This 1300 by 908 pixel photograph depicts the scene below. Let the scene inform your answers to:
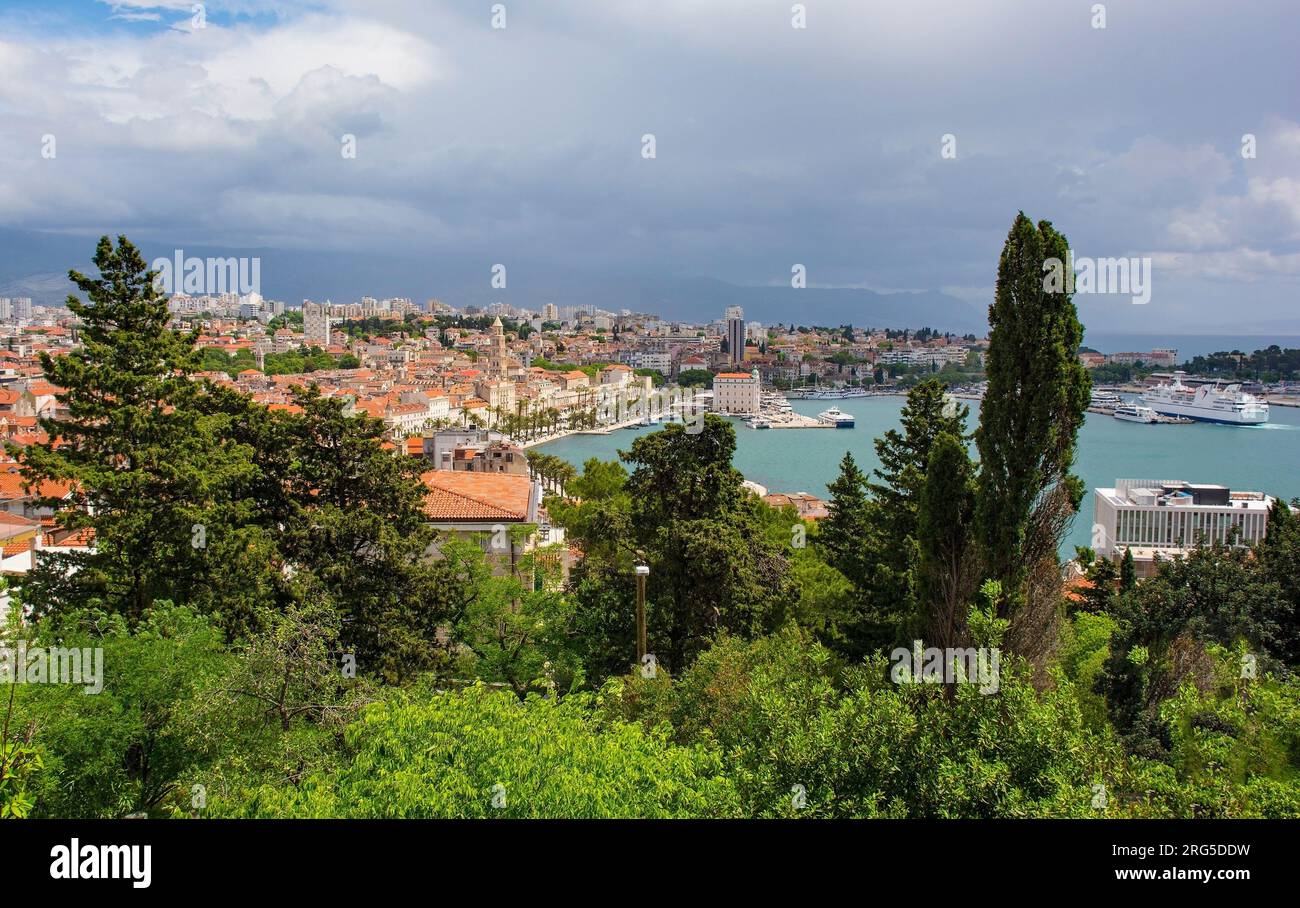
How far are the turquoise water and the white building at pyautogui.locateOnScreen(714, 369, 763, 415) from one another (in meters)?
5.12

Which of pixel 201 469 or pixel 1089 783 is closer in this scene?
pixel 1089 783

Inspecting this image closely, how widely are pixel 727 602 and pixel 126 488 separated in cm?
495

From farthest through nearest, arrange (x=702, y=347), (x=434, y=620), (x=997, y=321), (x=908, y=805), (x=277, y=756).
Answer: (x=702, y=347) < (x=434, y=620) < (x=997, y=321) < (x=277, y=756) < (x=908, y=805)

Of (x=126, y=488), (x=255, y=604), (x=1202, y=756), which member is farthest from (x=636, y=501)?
(x=1202, y=756)

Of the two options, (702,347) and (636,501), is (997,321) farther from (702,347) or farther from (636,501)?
(702,347)

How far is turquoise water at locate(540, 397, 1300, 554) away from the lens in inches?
1678

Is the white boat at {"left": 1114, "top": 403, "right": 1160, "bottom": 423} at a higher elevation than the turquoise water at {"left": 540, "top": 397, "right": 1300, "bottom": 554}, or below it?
higher

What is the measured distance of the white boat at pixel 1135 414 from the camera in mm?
64500

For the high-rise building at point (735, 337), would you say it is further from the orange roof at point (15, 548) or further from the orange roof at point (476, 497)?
the orange roof at point (15, 548)

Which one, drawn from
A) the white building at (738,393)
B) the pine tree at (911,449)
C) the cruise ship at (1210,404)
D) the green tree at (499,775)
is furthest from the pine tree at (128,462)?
the cruise ship at (1210,404)

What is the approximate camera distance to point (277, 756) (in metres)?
5.01

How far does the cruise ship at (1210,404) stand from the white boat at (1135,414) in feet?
4.16

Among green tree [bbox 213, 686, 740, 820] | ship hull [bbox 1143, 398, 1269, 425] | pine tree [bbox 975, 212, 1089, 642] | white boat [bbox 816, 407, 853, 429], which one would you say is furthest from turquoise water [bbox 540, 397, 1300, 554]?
green tree [bbox 213, 686, 740, 820]

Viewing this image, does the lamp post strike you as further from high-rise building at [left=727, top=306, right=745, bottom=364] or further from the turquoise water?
high-rise building at [left=727, top=306, right=745, bottom=364]
